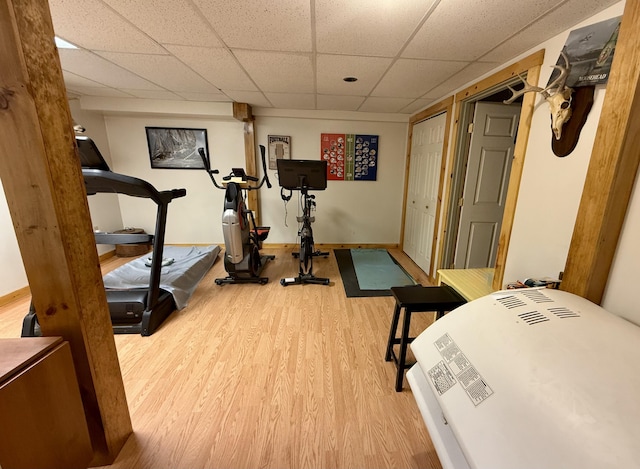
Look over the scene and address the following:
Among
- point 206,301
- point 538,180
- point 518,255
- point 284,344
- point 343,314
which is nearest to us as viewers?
point 538,180

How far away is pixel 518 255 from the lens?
74.1 inches

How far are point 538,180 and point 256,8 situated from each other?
6.79 feet

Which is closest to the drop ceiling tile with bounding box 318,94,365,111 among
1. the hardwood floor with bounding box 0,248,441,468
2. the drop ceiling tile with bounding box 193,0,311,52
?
the drop ceiling tile with bounding box 193,0,311,52

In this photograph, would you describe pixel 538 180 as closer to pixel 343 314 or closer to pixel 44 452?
pixel 343 314

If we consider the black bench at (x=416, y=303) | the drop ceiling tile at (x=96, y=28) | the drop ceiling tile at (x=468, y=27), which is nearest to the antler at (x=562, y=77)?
the drop ceiling tile at (x=468, y=27)

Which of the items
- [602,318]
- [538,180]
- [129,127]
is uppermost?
A: [129,127]

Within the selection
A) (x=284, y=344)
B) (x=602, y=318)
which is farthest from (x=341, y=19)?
(x=284, y=344)

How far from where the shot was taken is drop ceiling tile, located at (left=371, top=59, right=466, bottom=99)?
6.75ft

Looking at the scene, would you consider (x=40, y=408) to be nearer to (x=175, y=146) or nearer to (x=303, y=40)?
(x=303, y=40)

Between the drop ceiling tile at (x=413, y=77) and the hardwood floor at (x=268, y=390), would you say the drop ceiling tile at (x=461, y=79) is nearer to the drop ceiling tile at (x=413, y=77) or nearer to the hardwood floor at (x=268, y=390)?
the drop ceiling tile at (x=413, y=77)

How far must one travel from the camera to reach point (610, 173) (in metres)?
1.09

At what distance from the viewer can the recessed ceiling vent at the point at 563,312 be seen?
92 centimetres

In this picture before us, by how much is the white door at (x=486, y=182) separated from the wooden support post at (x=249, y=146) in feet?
9.54

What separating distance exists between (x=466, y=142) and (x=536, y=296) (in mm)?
2086
